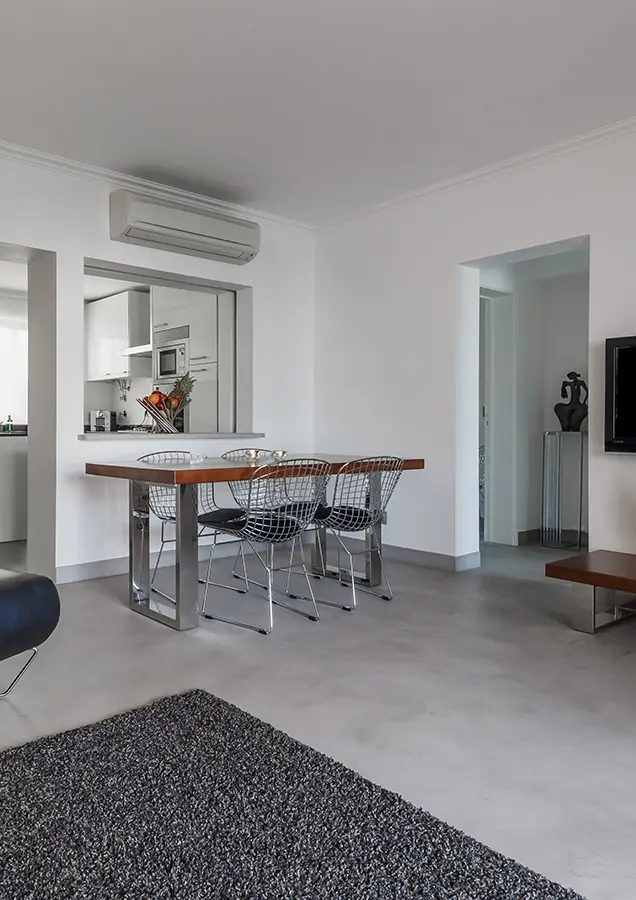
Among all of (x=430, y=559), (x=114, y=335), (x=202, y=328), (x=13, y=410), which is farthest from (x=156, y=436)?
(x=13, y=410)

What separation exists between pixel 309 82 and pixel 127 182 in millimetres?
1734

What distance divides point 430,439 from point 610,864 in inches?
136

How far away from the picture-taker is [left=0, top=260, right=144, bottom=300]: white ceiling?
630 centimetres

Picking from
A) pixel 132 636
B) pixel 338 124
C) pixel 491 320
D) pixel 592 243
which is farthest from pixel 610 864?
pixel 491 320

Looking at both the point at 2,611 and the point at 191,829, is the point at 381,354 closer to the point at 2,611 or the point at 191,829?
the point at 2,611

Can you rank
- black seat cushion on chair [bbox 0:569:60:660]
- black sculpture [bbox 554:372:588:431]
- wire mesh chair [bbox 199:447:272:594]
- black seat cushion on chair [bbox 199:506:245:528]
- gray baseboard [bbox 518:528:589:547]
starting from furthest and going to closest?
gray baseboard [bbox 518:528:589:547] → black sculpture [bbox 554:372:588:431] → wire mesh chair [bbox 199:447:272:594] → black seat cushion on chair [bbox 199:506:245:528] → black seat cushion on chair [bbox 0:569:60:660]

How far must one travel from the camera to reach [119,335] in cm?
725

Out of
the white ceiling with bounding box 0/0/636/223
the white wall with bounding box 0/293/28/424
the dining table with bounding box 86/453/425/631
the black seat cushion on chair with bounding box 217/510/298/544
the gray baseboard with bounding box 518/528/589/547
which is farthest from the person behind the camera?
the white wall with bounding box 0/293/28/424

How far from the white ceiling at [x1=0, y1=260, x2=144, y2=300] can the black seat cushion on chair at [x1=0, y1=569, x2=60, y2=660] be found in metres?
4.53

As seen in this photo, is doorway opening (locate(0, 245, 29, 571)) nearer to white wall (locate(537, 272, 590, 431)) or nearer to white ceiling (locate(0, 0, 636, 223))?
white ceiling (locate(0, 0, 636, 223))

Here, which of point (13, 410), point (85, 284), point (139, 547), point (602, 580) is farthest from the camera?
point (13, 410)

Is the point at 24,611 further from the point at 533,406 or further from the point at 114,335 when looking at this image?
the point at 114,335

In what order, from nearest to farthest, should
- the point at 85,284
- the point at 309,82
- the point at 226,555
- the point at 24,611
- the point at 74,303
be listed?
the point at 24,611 → the point at 309,82 → the point at 74,303 → the point at 226,555 → the point at 85,284

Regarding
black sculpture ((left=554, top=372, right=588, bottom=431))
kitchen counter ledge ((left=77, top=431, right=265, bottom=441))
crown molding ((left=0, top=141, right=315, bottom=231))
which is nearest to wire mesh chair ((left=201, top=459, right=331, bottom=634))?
kitchen counter ledge ((left=77, top=431, right=265, bottom=441))
